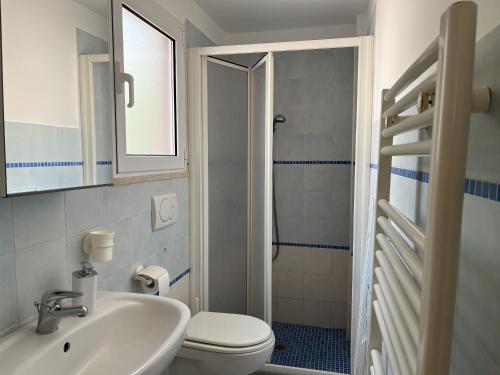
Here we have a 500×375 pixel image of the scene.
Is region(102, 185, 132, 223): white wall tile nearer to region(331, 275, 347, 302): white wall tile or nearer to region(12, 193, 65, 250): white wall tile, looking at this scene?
region(12, 193, 65, 250): white wall tile

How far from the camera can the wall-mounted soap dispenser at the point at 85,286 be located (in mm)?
1260

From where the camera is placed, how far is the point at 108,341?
133 cm

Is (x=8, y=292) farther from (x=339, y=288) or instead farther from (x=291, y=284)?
(x=339, y=288)

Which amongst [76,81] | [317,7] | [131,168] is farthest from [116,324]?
[317,7]

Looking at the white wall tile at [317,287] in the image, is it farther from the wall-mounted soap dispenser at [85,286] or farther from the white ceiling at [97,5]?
the white ceiling at [97,5]

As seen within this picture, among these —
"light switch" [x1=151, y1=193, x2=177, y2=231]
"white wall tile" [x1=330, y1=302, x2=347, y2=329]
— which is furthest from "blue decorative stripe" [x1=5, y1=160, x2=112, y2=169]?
"white wall tile" [x1=330, y1=302, x2=347, y2=329]

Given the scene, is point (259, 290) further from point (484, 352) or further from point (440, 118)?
point (440, 118)

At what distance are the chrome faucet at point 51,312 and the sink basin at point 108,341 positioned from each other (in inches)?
0.9

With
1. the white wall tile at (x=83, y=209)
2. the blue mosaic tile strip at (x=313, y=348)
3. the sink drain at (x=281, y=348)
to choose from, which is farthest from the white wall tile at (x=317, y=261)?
the white wall tile at (x=83, y=209)

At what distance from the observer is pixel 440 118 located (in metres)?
0.48

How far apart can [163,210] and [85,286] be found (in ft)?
2.42

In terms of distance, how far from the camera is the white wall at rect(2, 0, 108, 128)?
0.96 metres

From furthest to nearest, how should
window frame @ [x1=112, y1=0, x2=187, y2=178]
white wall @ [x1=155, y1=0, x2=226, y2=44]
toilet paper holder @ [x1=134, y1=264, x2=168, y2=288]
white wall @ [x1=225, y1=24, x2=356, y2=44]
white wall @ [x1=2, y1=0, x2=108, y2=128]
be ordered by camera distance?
white wall @ [x1=225, y1=24, x2=356, y2=44] → white wall @ [x1=155, y1=0, x2=226, y2=44] → toilet paper holder @ [x1=134, y1=264, x2=168, y2=288] → window frame @ [x1=112, y1=0, x2=187, y2=178] → white wall @ [x1=2, y1=0, x2=108, y2=128]

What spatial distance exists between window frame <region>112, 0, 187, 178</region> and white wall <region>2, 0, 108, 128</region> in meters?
0.21
